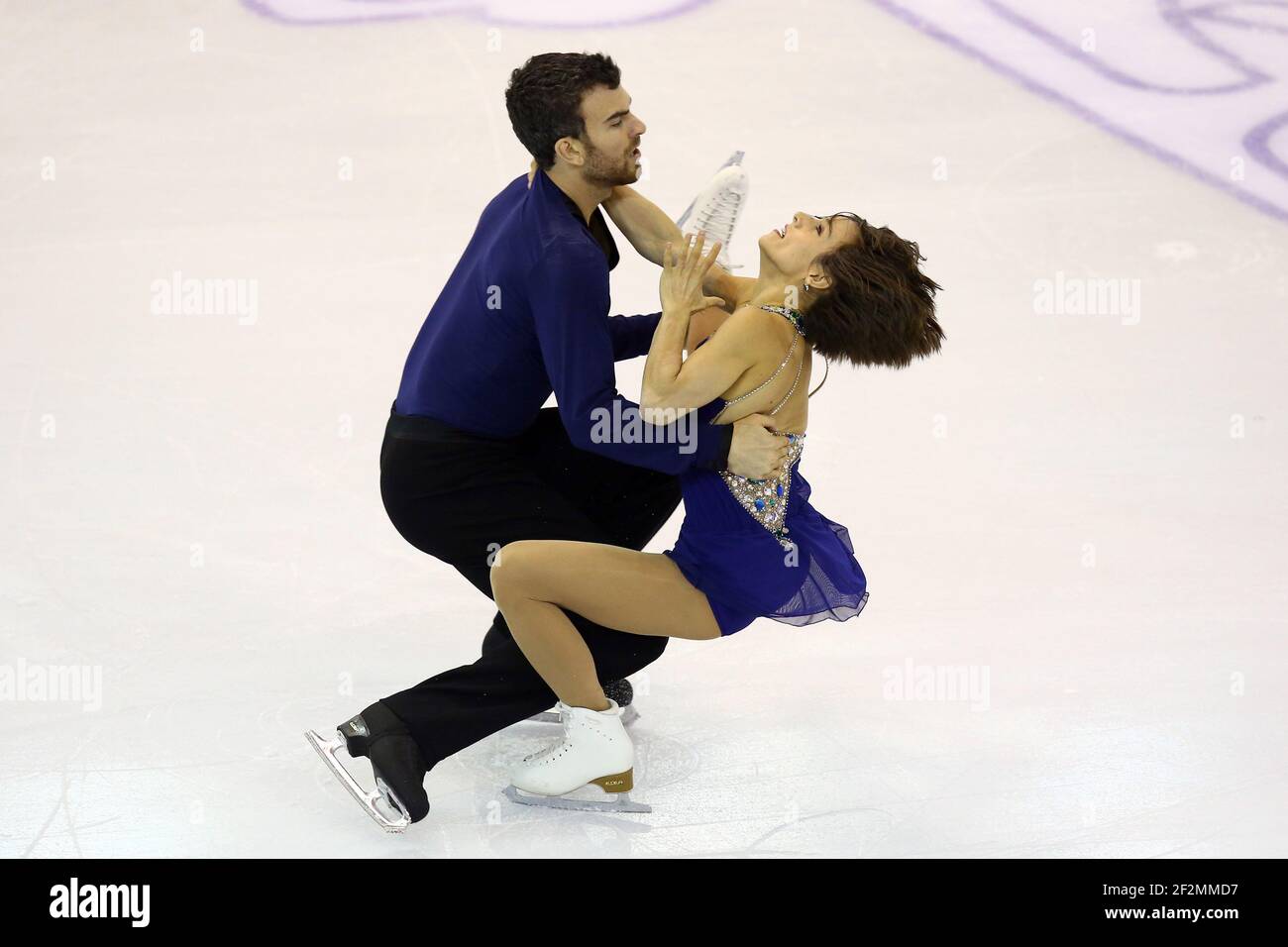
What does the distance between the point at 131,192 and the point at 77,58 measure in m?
1.44

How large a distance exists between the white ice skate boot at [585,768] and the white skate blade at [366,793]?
261 mm

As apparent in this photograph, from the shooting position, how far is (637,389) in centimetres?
525

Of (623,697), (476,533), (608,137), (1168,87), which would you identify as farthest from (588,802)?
(1168,87)

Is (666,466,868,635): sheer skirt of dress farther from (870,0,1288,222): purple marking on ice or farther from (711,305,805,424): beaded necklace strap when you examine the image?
(870,0,1288,222): purple marking on ice

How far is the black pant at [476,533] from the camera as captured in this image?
3279 millimetres

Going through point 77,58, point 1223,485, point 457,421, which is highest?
point 77,58

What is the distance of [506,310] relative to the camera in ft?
10.5

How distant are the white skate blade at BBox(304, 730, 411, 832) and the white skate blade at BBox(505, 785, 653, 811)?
0.27m

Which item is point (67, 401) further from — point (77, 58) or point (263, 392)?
point (77, 58)

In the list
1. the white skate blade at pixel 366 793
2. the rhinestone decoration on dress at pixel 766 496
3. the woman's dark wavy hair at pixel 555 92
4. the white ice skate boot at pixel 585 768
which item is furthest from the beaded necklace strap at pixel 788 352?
the white skate blade at pixel 366 793

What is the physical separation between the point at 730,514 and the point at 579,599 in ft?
1.12

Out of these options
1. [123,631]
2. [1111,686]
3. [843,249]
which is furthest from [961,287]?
[123,631]

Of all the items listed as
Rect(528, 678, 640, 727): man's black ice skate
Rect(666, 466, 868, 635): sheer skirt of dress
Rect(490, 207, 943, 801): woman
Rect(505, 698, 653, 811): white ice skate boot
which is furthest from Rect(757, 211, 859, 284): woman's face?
Rect(528, 678, 640, 727): man's black ice skate

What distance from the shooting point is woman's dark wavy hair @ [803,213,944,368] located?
308 centimetres
